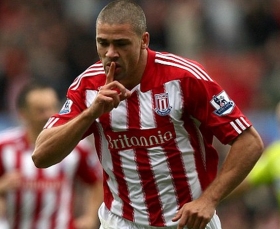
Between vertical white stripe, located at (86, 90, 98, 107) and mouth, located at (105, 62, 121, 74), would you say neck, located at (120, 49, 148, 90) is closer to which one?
vertical white stripe, located at (86, 90, 98, 107)

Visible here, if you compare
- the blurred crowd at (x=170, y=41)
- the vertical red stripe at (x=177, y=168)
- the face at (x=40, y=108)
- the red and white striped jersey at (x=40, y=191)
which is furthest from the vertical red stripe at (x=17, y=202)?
the blurred crowd at (x=170, y=41)

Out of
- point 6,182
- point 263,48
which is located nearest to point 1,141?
point 6,182

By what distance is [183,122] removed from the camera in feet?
20.3

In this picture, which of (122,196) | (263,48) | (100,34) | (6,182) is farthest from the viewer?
(263,48)

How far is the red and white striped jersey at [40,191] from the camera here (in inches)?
325

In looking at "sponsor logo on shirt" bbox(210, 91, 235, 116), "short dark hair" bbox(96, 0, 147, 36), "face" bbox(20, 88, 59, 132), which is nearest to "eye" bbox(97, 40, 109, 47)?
"short dark hair" bbox(96, 0, 147, 36)

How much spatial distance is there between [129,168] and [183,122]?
1.47 ft

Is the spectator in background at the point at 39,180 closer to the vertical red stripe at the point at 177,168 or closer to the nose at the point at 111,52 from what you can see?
the vertical red stripe at the point at 177,168

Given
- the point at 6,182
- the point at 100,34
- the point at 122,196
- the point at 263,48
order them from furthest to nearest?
the point at 263,48
the point at 6,182
the point at 122,196
the point at 100,34

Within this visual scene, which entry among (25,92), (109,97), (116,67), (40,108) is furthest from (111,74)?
(25,92)

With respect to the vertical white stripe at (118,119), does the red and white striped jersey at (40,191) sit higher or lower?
lower

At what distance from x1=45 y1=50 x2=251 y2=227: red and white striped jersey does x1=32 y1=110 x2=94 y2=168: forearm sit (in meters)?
0.17

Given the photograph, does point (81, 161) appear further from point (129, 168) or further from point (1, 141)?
point (129, 168)

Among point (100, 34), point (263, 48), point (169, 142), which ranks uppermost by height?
point (100, 34)
